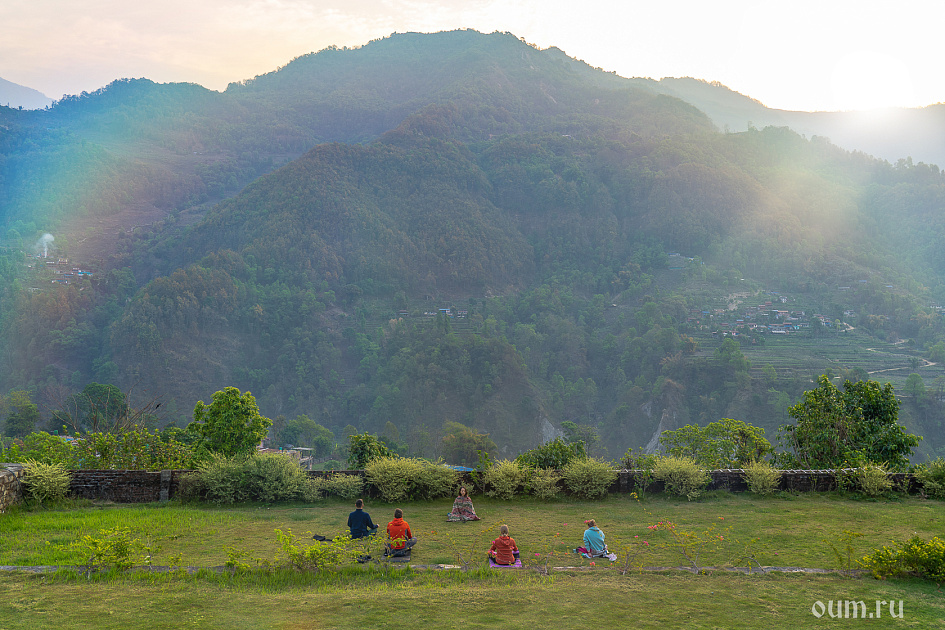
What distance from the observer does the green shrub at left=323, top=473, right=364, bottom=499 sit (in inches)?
471

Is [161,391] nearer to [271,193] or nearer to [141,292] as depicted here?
[141,292]

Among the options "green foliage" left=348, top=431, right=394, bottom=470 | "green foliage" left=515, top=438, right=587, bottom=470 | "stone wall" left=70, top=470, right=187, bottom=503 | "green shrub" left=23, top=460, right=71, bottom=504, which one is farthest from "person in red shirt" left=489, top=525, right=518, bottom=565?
"green shrub" left=23, top=460, right=71, bottom=504

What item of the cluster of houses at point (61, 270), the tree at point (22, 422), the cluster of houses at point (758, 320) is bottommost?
the tree at point (22, 422)

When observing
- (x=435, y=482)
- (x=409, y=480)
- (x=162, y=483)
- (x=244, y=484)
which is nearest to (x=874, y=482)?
(x=435, y=482)

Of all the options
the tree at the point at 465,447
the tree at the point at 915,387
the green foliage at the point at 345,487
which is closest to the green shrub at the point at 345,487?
the green foliage at the point at 345,487

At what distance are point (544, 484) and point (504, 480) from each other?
0.75m

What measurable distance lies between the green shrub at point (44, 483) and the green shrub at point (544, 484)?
8283 mm

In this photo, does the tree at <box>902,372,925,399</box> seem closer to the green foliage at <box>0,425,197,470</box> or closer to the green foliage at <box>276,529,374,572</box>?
the green foliage at <box>0,425,197,470</box>

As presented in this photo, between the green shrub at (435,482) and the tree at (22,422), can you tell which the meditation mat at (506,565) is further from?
the tree at (22,422)

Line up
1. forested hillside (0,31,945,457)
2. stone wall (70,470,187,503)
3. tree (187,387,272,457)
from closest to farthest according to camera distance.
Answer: stone wall (70,470,187,503) < tree (187,387,272,457) < forested hillside (0,31,945,457)

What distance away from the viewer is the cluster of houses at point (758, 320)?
91.3m

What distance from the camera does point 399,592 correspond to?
697 cm

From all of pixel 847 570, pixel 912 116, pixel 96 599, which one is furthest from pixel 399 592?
pixel 912 116

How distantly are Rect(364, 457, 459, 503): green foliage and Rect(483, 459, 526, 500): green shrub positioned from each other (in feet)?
2.16
